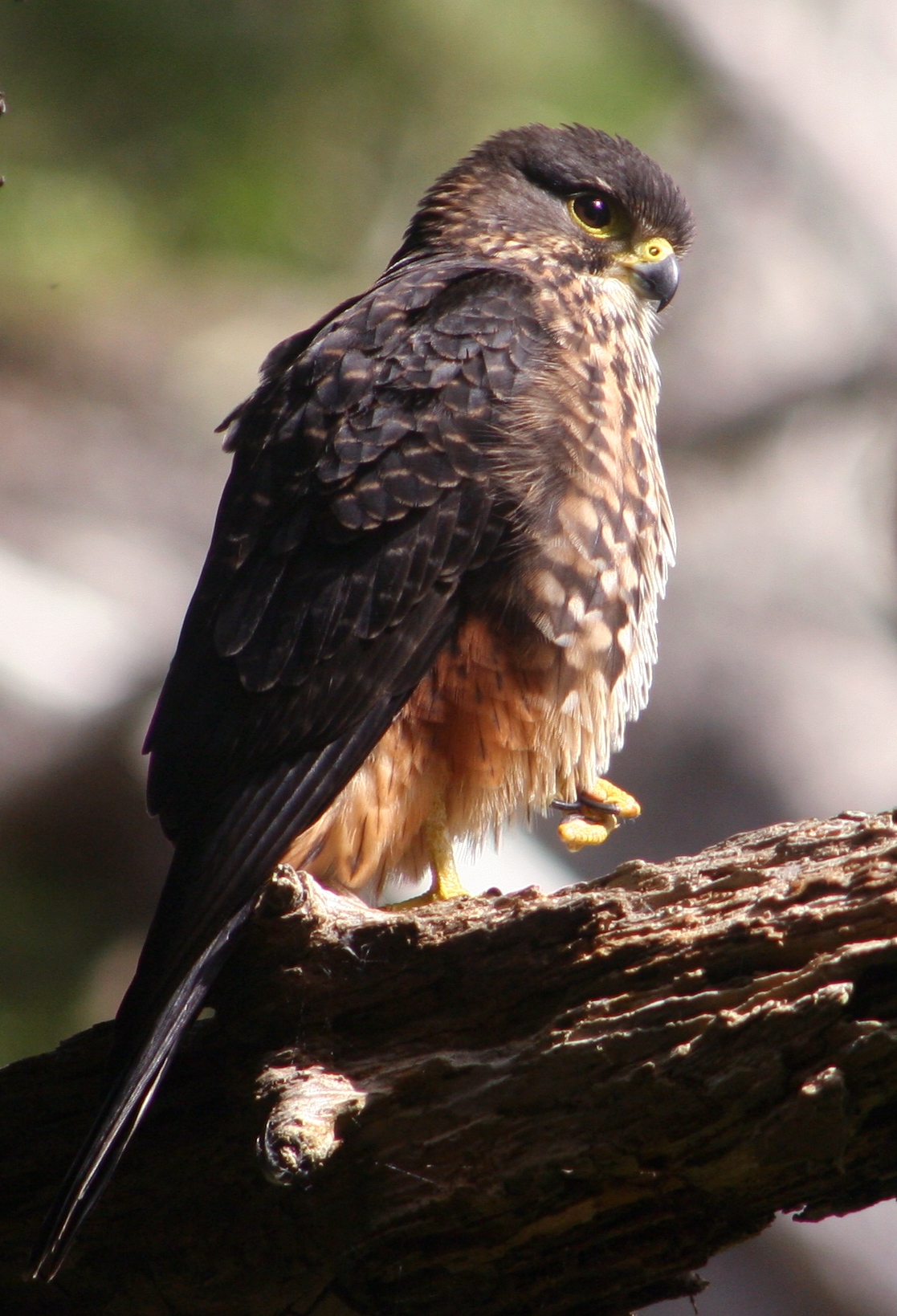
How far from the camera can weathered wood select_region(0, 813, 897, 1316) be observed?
2.02 metres

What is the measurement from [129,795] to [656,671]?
260cm

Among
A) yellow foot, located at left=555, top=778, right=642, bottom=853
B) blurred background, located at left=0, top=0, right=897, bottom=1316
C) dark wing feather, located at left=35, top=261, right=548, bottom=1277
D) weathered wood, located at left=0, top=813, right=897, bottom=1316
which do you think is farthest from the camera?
blurred background, located at left=0, top=0, right=897, bottom=1316

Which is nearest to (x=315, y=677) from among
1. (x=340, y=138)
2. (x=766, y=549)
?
(x=766, y=549)

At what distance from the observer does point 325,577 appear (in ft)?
9.93

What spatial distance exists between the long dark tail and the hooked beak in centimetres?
164

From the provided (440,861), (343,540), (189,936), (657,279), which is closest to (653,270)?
(657,279)

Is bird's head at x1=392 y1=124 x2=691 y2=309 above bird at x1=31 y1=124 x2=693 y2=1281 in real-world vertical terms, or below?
above

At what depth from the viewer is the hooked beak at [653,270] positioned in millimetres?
3910

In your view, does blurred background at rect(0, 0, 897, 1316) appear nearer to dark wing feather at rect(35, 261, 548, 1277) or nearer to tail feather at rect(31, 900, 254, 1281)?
dark wing feather at rect(35, 261, 548, 1277)

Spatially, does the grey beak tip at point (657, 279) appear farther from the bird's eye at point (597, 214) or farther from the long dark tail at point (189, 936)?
the long dark tail at point (189, 936)

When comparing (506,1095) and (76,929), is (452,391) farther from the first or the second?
(76,929)

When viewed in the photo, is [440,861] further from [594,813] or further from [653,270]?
[653,270]

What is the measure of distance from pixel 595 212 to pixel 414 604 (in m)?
1.62

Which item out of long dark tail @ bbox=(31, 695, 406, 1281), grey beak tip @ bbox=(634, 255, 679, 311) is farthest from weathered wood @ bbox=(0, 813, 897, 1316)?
grey beak tip @ bbox=(634, 255, 679, 311)
